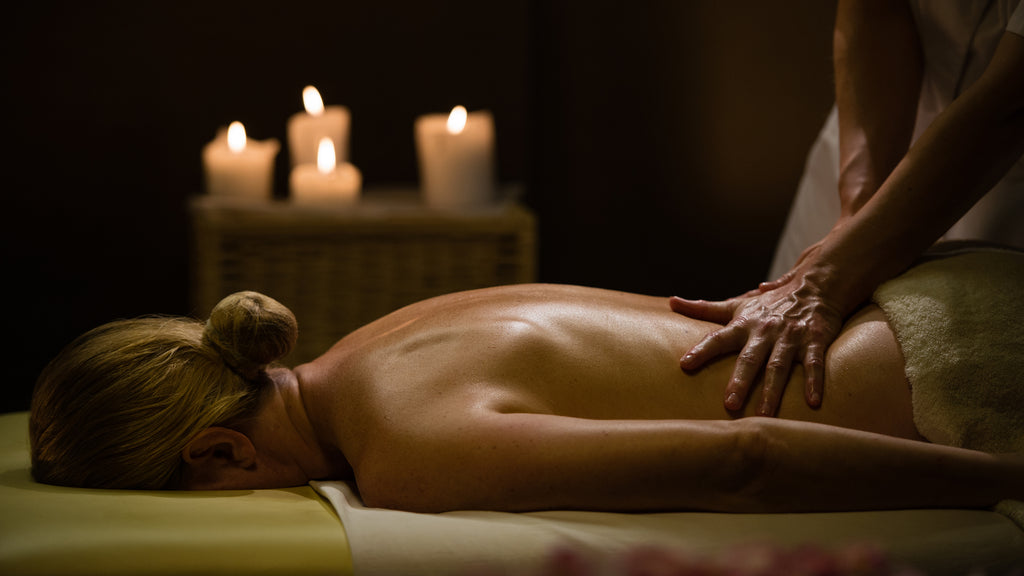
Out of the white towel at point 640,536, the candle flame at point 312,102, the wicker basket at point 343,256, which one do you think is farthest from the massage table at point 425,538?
the candle flame at point 312,102

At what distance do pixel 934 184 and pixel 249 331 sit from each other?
93cm

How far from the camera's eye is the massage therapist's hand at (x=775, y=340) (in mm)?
1188

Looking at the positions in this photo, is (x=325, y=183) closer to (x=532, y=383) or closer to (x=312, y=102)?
(x=312, y=102)

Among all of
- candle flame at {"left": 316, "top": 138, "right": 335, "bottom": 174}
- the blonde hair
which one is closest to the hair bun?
the blonde hair

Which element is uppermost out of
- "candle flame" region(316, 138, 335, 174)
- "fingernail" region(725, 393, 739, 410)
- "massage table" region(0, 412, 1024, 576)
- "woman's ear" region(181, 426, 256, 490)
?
"candle flame" region(316, 138, 335, 174)

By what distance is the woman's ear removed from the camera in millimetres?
1260

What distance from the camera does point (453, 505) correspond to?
1.11m

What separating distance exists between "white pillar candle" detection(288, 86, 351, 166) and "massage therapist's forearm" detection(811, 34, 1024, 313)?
1478 millimetres

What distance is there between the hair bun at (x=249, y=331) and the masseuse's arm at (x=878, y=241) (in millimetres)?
541

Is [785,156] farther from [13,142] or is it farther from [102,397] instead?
[13,142]

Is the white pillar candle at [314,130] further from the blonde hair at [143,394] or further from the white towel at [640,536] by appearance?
the white towel at [640,536]

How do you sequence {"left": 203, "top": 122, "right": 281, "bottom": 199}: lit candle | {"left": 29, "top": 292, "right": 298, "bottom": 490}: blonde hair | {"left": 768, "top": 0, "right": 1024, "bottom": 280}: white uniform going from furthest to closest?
Answer: {"left": 203, "top": 122, "right": 281, "bottom": 199}: lit candle, {"left": 768, "top": 0, "right": 1024, "bottom": 280}: white uniform, {"left": 29, "top": 292, "right": 298, "bottom": 490}: blonde hair

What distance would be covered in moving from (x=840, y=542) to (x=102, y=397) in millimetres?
906

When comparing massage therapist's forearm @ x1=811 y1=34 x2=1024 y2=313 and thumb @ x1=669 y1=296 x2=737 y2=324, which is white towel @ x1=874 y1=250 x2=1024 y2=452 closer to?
massage therapist's forearm @ x1=811 y1=34 x2=1024 y2=313
